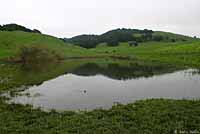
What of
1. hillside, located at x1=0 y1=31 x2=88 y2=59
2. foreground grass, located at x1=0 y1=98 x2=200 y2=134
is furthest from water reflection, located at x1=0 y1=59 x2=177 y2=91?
hillside, located at x1=0 y1=31 x2=88 y2=59

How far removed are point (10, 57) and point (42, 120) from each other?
101m

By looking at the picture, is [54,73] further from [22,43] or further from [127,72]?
[22,43]

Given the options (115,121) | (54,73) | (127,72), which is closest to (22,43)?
(54,73)

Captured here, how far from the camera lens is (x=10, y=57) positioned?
113 meters

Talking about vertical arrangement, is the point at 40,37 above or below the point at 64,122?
above

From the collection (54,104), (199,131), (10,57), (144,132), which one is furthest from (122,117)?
(10,57)

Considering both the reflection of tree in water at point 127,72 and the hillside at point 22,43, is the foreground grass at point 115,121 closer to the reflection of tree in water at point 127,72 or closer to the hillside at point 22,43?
the reflection of tree in water at point 127,72

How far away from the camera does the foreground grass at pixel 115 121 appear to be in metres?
15.6

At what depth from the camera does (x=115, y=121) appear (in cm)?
1731

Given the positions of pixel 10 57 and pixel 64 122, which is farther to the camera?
pixel 10 57

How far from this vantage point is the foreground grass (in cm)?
1555

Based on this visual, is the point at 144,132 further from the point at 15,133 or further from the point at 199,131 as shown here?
the point at 15,133

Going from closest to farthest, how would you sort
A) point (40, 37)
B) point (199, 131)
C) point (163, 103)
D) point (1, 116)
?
1. point (199, 131)
2. point (1, 116)
3. point (163, 103)
4. point (40, 37)

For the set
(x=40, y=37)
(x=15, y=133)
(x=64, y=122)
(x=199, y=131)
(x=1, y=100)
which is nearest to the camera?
(x=199, y=131)
